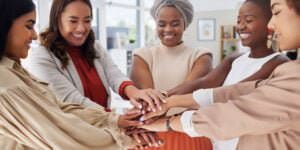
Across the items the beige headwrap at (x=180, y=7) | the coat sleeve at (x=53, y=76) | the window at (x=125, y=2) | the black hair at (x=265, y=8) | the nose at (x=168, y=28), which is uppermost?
the window at (x=125, y=2)

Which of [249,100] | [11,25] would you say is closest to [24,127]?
[11,25]

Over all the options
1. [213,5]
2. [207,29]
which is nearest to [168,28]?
[207,29]

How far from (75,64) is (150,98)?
401 millimetres

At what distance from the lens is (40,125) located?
3.59ft

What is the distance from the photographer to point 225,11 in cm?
717

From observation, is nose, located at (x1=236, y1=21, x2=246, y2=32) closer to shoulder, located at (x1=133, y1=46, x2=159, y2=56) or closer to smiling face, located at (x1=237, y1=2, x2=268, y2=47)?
smiling face, located at (x1=237, y1=2, x2=268, y2=47)

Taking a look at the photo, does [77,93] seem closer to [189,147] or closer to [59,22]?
[59,22]

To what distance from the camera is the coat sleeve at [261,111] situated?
1000mm

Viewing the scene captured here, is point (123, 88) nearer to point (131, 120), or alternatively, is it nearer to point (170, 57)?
point (131, 120)

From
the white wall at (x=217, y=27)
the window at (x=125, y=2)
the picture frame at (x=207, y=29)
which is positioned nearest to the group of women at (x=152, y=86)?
the window at (x=125, y=2)

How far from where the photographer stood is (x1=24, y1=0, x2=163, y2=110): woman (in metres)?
1.57

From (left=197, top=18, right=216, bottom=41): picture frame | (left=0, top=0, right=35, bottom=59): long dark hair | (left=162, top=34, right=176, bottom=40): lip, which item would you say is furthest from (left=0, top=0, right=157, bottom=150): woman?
(left=197, top=18, right=216, bottom=41): picture frame

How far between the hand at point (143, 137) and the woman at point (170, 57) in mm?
289

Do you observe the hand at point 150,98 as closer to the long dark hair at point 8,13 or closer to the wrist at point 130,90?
the wrist at point 130,90
